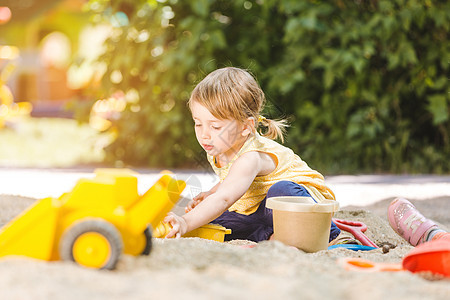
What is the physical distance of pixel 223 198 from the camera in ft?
6.36

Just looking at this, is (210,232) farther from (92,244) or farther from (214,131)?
(92,244)

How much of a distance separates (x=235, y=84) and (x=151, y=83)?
113 inches

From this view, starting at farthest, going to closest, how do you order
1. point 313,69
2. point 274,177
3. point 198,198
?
1. point 313,69
2. point 198,198
3. point 274,177

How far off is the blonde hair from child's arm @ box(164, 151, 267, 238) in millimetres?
173

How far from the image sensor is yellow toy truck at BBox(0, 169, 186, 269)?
4.30 feet

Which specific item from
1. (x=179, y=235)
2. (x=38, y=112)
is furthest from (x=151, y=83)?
(x=38, y=112)

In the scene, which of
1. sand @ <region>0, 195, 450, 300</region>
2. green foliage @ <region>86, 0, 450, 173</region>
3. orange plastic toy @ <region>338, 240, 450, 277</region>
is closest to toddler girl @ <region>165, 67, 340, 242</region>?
sand @ <region>0, 195, 450, 300</region>

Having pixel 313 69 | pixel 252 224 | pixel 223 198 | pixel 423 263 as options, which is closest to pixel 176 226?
pixel 223 198

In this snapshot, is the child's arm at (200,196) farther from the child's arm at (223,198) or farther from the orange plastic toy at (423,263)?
the orange plastic toy at (423,263)

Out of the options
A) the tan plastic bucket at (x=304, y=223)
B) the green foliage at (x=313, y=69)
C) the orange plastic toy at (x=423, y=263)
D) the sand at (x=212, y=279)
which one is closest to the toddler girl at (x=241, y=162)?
the tan plastic bucket at (x=304, y=223)

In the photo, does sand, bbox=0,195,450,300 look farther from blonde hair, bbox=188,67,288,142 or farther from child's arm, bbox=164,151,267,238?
blonde hair, bbox=188,67,288,142

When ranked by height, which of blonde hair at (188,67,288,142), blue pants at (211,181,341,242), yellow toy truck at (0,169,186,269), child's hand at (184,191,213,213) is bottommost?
blue pants at (211,181,341,242)

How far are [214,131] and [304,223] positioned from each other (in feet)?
1.69

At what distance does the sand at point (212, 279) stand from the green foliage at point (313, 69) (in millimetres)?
3109
